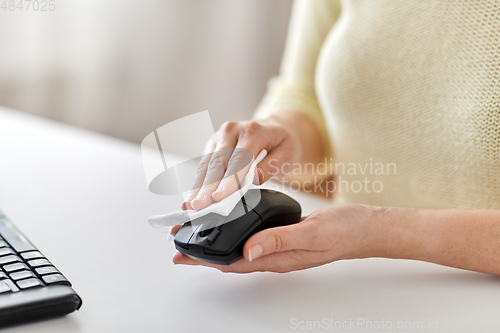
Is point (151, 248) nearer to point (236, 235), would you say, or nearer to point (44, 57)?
point (236, 235)

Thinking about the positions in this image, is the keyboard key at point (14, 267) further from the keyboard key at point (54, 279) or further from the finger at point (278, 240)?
the finger at point (278, 240)

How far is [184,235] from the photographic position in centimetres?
50

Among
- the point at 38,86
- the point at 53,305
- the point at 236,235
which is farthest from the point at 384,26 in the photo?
the point at 38,86

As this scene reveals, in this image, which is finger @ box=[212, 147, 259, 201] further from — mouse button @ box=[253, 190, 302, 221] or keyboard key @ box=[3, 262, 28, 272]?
keyboard key @ box=[3, 262, 28, 272]

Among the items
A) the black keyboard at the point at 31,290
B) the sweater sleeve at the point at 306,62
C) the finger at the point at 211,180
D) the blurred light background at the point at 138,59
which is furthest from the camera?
the blurred light background at the point at 138,59

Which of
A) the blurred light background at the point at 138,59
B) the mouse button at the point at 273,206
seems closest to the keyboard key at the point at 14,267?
the mouse button at the point at 273,206

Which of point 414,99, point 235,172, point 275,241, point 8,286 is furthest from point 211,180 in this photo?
point 414,99

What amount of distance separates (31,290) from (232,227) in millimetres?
192

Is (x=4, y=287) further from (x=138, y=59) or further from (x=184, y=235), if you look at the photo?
(x=138, y=59)

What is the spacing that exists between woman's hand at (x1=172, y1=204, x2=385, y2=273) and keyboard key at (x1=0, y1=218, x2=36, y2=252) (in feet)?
0.51

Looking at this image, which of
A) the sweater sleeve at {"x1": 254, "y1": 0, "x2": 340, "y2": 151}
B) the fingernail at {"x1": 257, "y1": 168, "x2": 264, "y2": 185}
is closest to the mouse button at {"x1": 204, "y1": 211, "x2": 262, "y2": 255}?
the fingernail at {"x1": 257, "y1": 168, "x2": 264, "y2": 185}

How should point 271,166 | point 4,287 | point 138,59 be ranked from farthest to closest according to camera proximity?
point 138,59, point 271,166, point 4,287

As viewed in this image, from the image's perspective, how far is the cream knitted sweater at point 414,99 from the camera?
0.69 metres

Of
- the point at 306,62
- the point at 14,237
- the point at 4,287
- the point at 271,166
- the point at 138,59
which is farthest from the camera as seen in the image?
the point at 138,59
